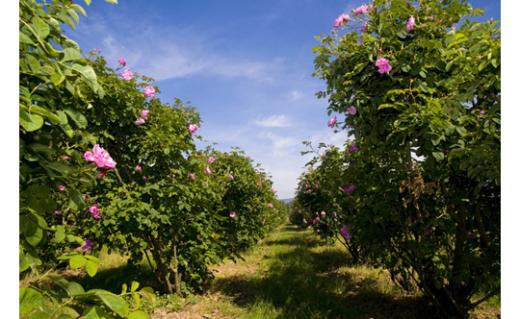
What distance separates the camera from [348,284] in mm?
5496

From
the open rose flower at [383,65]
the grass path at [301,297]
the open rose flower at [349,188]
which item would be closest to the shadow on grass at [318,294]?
the grass path at [301,297]

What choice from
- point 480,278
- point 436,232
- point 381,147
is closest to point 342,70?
point 381,147

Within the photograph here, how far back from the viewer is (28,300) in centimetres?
75

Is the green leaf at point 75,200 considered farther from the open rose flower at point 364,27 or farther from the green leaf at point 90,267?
the open rose flower at point 364,27

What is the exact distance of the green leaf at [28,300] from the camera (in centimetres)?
73

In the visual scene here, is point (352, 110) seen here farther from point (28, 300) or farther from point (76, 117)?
point (28, 300)

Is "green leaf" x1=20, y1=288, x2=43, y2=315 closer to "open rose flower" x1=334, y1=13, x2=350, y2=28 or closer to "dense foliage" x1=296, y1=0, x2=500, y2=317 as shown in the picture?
"dense foliage" x1=296, y1=0, x2=500, y2=317

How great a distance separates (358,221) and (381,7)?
2.37 meters

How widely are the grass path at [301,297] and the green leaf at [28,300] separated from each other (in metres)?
3.70

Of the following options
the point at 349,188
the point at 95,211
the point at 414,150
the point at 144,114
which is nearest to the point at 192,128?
the point at 144,114

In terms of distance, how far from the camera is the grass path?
4070mm

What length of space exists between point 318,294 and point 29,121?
4.76 m

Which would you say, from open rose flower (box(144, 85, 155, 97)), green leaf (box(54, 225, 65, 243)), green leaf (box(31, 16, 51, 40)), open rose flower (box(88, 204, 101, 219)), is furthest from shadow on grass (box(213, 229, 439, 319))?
green leaf (box(31, 16, 51, 40))

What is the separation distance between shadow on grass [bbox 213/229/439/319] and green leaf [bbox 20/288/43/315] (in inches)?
146
